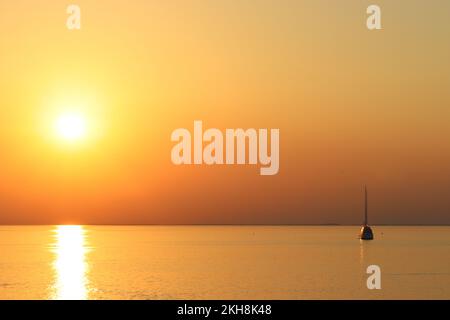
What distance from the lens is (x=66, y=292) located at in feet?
292

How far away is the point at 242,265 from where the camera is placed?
455 feet

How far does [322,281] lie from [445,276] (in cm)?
2344
